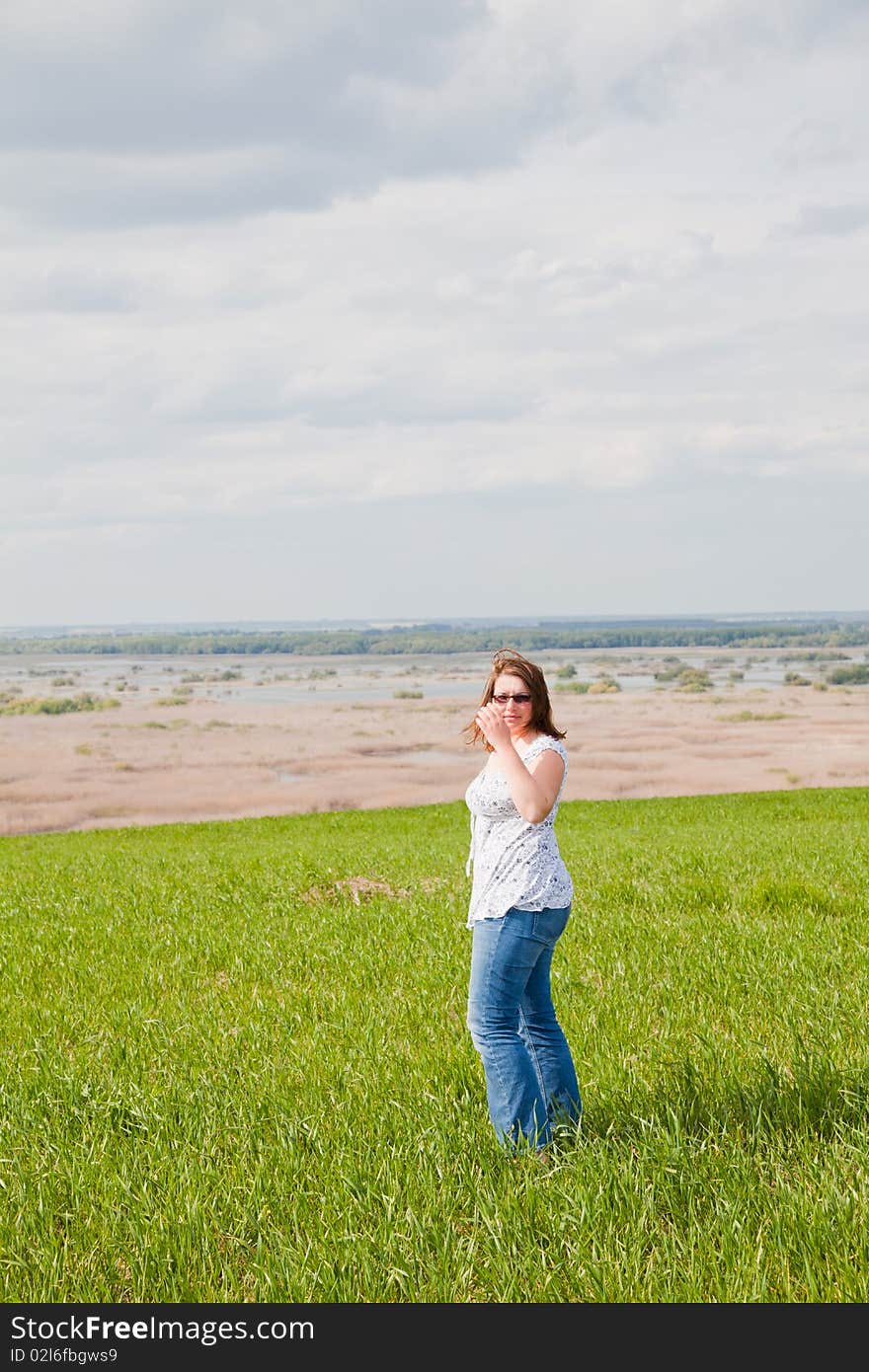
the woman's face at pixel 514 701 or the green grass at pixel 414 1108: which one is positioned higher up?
the woman's face at pixel 514 701

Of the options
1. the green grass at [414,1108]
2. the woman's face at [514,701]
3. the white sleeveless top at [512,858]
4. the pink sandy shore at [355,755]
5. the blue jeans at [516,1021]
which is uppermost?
the woman's face at [514,701]

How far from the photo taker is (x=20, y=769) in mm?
69938

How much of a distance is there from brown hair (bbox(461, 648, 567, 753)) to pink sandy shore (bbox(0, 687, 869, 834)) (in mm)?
18413

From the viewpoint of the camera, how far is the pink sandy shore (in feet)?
161

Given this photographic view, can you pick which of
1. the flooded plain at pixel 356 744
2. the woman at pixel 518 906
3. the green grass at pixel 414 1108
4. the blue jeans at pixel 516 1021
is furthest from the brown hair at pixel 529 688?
the green grass at pixel 414 1108

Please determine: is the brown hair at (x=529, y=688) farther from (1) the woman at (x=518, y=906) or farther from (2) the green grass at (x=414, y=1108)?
(2) the green grass at (x=414, y=1108)

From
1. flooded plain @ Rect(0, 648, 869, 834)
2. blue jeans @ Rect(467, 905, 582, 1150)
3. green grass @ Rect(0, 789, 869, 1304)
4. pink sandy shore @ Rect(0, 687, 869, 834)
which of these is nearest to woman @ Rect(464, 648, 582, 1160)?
blue jeans @ Rect(467, 905, 582, 1150)

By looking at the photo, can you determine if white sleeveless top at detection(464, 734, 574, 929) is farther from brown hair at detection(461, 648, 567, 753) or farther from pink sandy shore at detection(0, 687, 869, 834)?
pink sandy shore at detection(0, 687, 869, 834)

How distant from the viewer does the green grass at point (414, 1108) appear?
3758 mm

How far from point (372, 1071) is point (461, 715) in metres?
115
